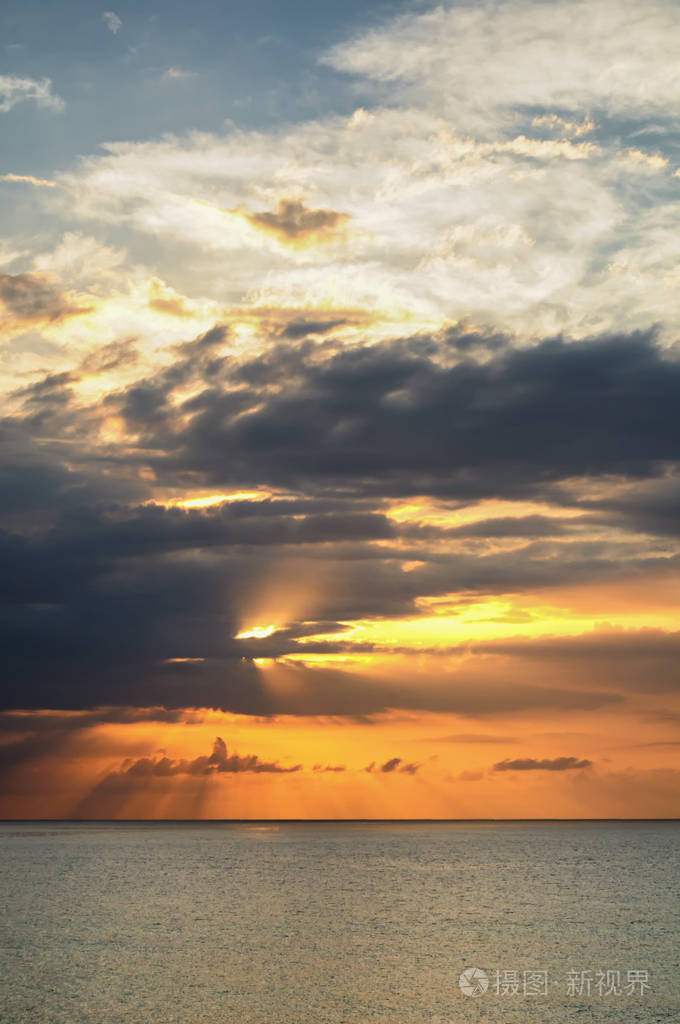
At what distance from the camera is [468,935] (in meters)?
71.1

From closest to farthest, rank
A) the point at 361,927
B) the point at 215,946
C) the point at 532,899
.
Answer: the point at 215,946 → the point at 361,927 → the point at 532,899

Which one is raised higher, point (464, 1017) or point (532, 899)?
point (464, 1017)

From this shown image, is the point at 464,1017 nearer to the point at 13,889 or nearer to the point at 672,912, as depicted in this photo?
the point at 672,912

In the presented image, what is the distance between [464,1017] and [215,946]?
2684 centimetres

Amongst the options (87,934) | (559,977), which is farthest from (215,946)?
(559,977)
